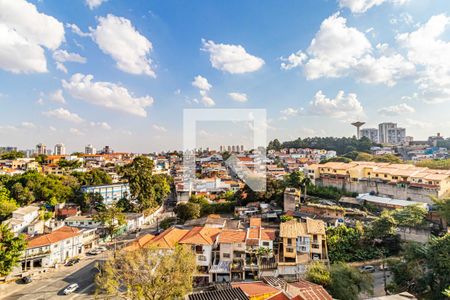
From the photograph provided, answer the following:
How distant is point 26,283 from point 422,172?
102ft

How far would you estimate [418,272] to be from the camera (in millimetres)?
12344

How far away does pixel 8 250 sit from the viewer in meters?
14.6

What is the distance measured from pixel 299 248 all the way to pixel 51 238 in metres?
16.7

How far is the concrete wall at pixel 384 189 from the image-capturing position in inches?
882

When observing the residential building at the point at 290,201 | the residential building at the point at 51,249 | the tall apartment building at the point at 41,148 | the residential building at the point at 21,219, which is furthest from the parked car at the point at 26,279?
the tall apartment building at the point at 41,148

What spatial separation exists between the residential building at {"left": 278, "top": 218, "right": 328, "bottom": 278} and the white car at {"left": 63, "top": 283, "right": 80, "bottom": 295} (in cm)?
1106

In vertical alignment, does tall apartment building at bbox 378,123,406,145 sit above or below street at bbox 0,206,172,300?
above

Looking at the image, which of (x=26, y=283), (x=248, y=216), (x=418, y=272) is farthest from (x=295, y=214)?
(x=26, y=283)

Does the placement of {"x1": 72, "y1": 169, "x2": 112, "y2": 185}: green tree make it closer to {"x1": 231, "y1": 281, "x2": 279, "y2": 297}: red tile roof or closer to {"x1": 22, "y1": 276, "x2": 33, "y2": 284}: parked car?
{"x1": 22, "y1": 276, "x2": 33, "y2": 284}: parked car

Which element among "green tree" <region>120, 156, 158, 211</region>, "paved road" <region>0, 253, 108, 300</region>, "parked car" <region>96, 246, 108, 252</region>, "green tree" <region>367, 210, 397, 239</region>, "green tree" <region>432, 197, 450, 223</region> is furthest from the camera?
"green tree" <region>120, 156, 158, 211</region>

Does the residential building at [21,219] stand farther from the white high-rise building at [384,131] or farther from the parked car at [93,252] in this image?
the white high-rise building at [384,131]

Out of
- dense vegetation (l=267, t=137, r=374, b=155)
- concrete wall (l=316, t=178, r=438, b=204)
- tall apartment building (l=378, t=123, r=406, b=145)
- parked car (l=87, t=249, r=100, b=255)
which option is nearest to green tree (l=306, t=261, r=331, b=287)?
concrete wall (l=316, t=178, r=438, b=204)

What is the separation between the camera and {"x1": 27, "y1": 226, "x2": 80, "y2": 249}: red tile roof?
18031mm

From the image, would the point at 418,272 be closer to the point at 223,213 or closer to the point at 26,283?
the point at 223,213
